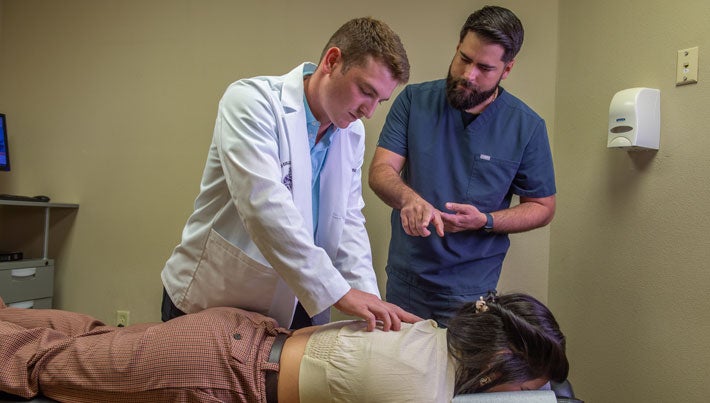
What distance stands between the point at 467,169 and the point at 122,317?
202 centimetres

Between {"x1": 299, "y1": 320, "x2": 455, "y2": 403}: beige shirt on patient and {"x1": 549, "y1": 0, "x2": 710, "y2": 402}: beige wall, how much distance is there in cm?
90

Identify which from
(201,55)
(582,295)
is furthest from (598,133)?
(201,55)

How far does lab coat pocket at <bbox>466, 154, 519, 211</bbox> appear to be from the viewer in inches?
65.4

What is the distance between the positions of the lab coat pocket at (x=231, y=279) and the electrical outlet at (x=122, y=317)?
1.61 metres

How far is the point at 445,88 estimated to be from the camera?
69.4 inches

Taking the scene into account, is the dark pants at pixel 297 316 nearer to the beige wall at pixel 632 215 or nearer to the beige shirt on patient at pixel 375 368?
the beige shirt on patient at pixel 375 368

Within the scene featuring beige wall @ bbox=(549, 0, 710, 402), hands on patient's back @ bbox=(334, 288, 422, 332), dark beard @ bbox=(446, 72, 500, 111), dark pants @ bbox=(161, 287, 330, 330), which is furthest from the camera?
dark beard @ bbox=(446, 72, 500, 111)

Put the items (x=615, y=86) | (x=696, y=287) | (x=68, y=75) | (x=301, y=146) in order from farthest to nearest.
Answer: (x=68, y=75) → (x=615, y=86) → (x=696, y=287) → (x=301, y=146)

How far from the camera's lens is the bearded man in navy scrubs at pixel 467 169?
5.30ft

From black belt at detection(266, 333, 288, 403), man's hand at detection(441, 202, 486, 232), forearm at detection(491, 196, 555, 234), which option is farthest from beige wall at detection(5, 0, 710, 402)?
black belt at detection(266, 333, 288, 403)

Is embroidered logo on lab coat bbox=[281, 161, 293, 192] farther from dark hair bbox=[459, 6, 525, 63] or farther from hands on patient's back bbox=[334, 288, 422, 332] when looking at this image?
dark hair bbox=[459, 6, 525, 63]

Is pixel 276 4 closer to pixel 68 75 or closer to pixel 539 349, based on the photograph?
pixel 68 75

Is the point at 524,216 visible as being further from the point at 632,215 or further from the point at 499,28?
the point at 499,28

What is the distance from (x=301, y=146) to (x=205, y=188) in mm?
266
